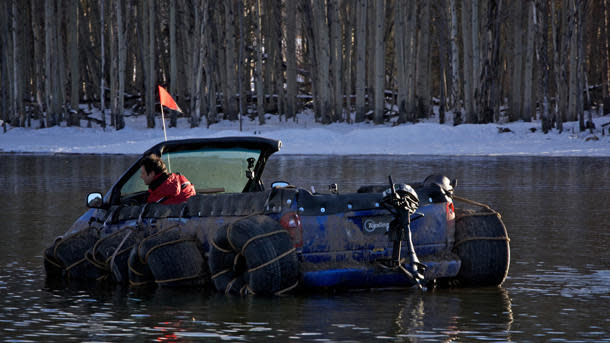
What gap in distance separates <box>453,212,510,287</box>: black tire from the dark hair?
248cm

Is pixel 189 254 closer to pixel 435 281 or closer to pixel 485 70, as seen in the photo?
pixel 435 281

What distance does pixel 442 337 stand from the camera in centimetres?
707

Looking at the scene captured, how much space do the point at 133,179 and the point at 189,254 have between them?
181cm

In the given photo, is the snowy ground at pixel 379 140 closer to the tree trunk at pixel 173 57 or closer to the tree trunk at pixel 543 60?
the tree trunk at pixel 543 60

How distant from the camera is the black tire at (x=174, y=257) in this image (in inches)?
358

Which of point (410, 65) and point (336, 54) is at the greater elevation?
point (336, 54)

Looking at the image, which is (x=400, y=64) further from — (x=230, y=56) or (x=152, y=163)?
(x=152, y=163)

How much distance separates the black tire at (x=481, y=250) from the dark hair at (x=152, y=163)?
2.48 meters

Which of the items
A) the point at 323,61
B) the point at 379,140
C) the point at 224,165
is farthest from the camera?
the point at 323,61

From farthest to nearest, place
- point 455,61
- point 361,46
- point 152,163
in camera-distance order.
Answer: point 361,46, point 455,61, point 152,163

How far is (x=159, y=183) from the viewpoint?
985 centimetres

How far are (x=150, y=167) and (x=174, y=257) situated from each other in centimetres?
97

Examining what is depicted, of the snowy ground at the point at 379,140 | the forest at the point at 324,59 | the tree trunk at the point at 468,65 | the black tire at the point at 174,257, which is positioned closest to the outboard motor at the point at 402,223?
the black tire at the point at 174,257

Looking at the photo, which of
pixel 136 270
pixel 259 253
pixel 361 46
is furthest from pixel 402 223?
pixel 361 46
